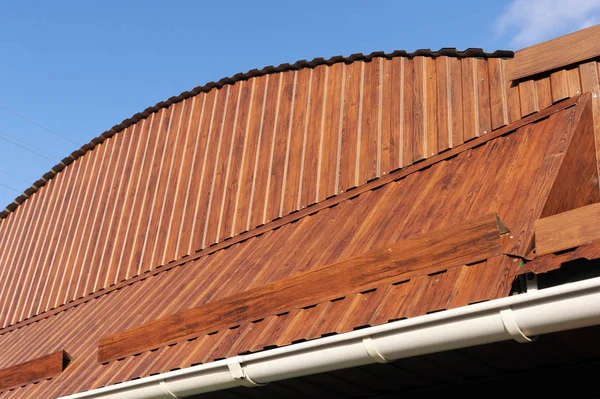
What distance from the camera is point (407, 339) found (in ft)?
15.5

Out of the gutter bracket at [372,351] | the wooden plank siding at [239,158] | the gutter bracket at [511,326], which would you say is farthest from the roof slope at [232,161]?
the gutter bracket at [511,326]

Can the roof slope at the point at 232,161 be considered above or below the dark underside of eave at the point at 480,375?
above

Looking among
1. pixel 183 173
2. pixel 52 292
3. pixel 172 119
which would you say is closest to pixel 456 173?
pixel 183 173

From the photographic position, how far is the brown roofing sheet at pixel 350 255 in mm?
5164

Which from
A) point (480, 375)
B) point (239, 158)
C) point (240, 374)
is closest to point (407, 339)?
point (480, 375)

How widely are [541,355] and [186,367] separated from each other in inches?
100

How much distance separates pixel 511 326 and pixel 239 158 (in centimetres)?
553

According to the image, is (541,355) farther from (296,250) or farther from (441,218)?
(296,250)

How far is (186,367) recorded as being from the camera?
20.5ft

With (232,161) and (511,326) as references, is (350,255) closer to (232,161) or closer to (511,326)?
(511,326)

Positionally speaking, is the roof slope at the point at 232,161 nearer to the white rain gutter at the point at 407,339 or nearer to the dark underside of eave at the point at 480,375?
the dark underside of eave at the point at 480,375

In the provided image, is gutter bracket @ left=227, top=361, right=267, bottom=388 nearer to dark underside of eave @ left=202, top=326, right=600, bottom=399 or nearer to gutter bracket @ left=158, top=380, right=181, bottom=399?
dark underside of eave @ left=202, top=326, right=600, bottom=399

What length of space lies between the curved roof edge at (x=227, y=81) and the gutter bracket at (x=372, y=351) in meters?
2.99

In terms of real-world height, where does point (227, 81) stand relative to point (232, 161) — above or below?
above
